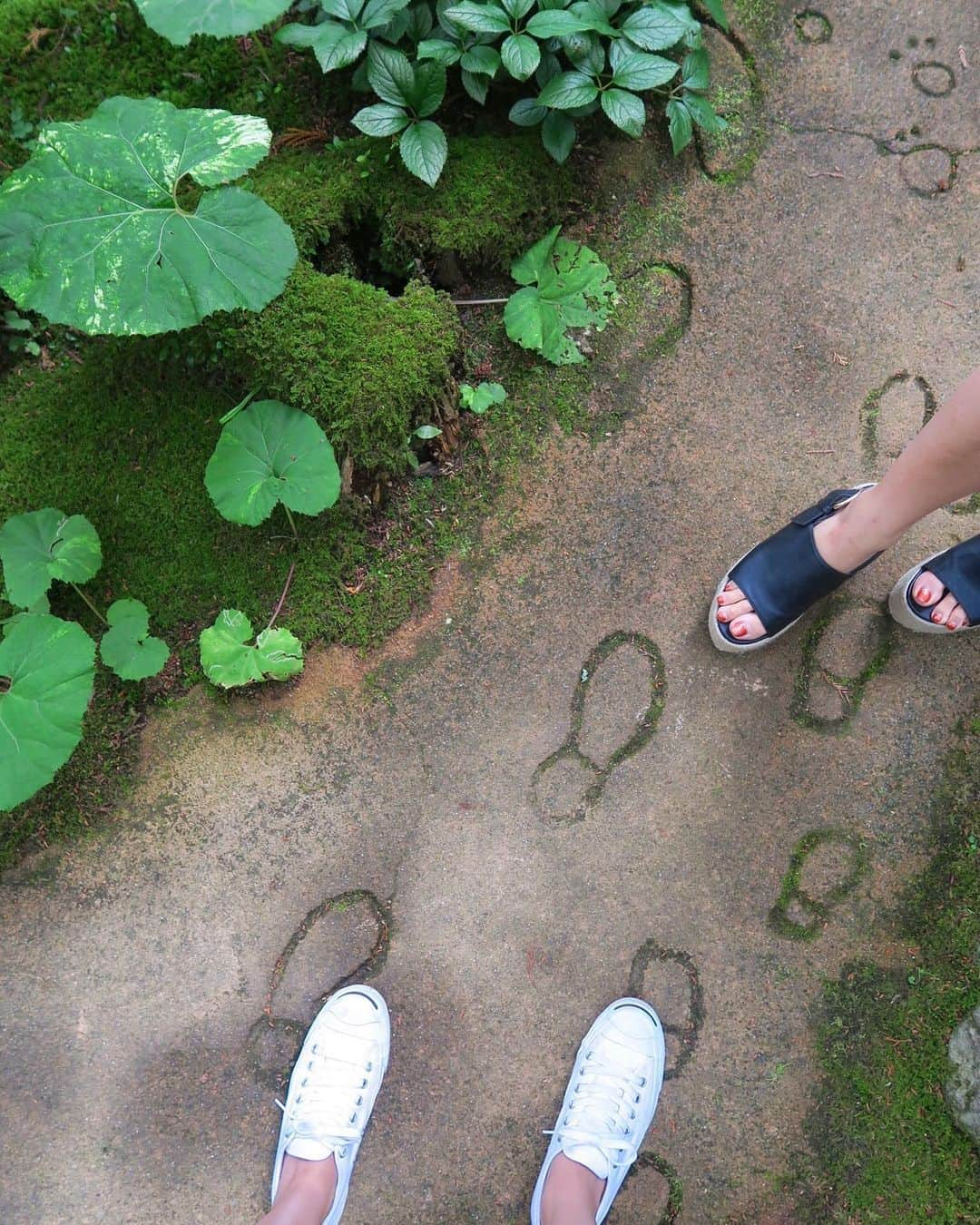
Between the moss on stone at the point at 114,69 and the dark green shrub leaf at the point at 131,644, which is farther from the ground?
the moss on stone at the point at 114,69

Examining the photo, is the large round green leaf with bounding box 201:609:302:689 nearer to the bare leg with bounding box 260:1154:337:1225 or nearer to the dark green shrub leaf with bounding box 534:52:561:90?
the bare leg with bounding box 260:1154:337:1225

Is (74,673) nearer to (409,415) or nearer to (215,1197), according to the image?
(409,415)

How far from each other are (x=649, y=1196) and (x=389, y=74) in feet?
9.90

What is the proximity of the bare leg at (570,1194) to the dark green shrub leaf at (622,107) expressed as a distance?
8.97 feet

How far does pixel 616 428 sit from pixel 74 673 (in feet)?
5.23

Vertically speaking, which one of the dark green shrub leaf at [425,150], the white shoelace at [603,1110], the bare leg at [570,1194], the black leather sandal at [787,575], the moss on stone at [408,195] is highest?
the dark green shrub leaf at [425,150]

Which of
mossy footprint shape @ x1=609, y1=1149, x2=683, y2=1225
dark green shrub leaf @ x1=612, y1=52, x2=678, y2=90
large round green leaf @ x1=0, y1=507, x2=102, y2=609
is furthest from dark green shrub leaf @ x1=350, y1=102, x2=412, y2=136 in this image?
mossy footprint shape @ x1=609, y1=1149, x2=683, y2=1225

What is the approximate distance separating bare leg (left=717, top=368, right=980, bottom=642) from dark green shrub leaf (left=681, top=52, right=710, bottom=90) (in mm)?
1142

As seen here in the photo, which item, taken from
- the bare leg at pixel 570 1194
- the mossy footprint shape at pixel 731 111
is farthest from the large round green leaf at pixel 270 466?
the bare leg at pixel 570 1194

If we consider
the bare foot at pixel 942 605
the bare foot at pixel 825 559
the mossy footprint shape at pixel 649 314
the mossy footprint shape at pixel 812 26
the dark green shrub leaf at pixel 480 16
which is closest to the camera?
the dark green shrub leaf at pixel 480 16

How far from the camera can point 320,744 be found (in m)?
2.25

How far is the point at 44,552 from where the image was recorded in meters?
2.12

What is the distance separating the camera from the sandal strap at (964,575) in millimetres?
2193

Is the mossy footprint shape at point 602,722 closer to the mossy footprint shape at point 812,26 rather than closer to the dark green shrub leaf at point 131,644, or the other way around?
the dark green shrub leaf at point 131,644
